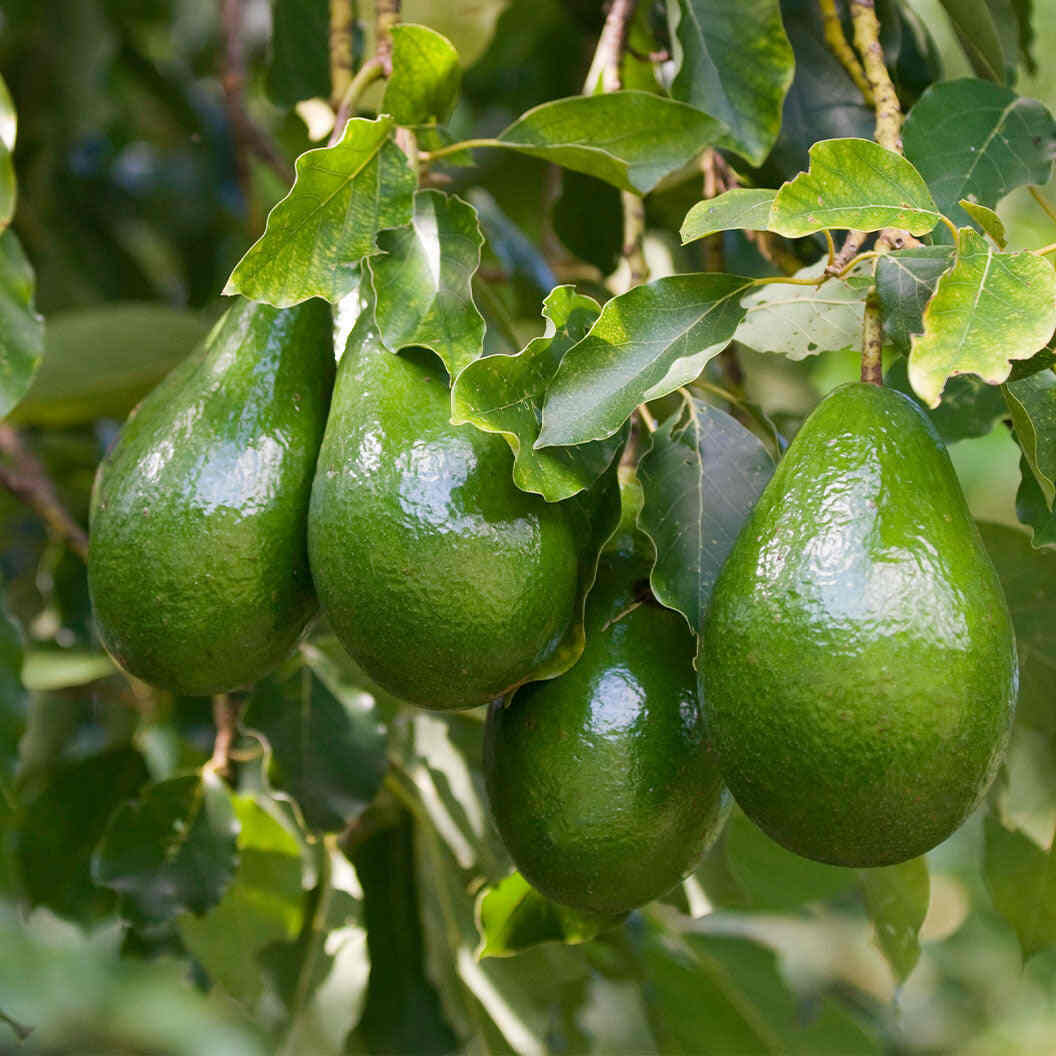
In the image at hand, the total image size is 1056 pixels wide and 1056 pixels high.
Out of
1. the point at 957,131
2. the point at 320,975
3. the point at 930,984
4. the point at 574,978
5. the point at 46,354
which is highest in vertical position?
the point at 957,131

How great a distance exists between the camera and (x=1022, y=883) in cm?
142

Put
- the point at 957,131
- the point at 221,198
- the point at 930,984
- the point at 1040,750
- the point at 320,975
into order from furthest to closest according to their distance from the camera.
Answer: the point at 930,984 < the point at 221,198 < the point at 320,975 < the point at 1040,750 < the point at 957,131

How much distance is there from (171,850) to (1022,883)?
3.13ft

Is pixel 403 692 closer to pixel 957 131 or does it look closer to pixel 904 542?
pixel 904 542

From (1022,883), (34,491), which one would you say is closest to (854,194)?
(1022,883)

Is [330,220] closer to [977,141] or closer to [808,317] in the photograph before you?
[808,317]

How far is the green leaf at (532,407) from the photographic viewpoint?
3.01ft

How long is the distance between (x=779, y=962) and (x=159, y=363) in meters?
1.32

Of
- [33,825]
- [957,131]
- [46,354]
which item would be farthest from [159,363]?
[957,131]

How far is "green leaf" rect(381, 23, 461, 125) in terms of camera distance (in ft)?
3.73

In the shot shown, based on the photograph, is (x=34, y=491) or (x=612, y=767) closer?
(x=612, y=767)

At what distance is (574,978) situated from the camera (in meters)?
1.78

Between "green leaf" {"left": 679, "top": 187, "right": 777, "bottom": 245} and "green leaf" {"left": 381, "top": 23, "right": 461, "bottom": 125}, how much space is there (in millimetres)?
353

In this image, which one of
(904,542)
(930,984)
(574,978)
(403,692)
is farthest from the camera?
(930,984)
